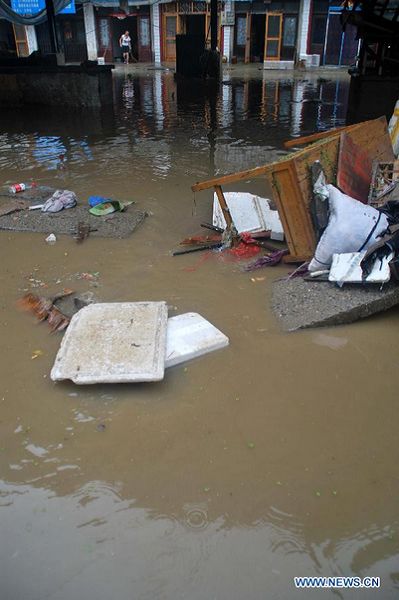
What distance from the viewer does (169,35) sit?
2525 centimetres

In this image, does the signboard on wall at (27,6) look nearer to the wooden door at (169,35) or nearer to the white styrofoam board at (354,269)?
the wooden door at (169,35)

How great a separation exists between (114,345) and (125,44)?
1044 inches

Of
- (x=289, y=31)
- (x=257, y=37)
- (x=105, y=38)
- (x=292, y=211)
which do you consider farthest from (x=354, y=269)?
(x=105, y=38)

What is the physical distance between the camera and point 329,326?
3699 mm

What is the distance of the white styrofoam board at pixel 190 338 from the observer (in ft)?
10.9

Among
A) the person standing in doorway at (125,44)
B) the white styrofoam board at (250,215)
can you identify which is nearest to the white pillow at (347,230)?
the white styrofoam board at (250,215)

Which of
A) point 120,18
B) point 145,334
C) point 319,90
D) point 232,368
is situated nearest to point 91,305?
point 145,334

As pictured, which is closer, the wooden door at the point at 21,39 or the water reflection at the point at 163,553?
the water reflection at the point at 163,553

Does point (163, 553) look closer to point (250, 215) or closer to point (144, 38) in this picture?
point (250, 215)

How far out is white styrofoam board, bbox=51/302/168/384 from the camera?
3.04 meters

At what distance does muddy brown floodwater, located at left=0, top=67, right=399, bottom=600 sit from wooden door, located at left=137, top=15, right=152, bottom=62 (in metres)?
25.2

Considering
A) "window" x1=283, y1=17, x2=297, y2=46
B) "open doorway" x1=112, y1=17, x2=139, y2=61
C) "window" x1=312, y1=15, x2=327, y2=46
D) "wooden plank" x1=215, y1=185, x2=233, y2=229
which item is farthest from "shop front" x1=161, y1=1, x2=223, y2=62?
"wooden plank" x1=215, y1=185, x2=233, y2=229

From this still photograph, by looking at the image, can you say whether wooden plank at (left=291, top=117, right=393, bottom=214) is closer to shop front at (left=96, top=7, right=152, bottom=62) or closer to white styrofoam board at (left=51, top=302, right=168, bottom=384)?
white styrofoam board at (left=51, top=302, right=168, bottom=384)

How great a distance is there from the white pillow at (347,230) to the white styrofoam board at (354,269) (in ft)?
0.32
